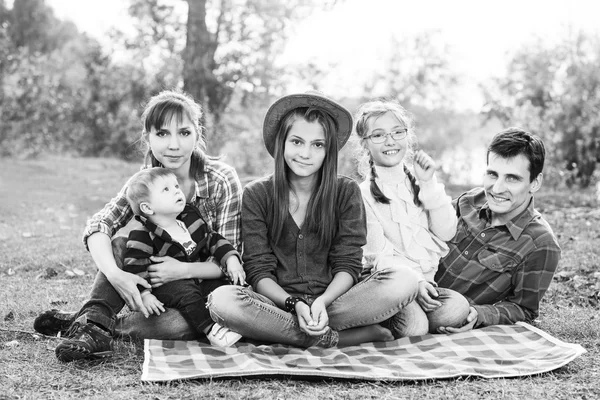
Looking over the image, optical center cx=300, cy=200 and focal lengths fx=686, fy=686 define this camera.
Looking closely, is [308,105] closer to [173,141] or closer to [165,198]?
[173,141]

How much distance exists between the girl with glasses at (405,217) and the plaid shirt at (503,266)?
0.46ft

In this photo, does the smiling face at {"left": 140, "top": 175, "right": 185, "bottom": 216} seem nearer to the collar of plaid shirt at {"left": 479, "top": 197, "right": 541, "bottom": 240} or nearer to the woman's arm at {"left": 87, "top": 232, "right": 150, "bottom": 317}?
the woman's arm at {"left": 87, "top": 232, "right": 150, "bottom": 317}

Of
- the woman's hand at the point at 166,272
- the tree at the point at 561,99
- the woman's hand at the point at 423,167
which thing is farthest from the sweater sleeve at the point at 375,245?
the tree at the point at 561,99

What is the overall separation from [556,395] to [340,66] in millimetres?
13582

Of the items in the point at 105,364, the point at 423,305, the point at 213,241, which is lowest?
the point at 105,364

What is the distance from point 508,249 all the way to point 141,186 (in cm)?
196

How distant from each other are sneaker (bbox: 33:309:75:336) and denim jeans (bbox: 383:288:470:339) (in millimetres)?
1612

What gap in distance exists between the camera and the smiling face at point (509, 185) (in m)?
3.69

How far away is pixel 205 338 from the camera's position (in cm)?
342

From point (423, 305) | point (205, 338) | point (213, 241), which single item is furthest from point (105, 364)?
point (423, 305)

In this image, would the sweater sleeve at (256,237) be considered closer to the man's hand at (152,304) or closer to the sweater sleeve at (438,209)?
the man's hand at (152,304)

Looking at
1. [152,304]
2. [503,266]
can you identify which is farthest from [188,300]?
[503,266]

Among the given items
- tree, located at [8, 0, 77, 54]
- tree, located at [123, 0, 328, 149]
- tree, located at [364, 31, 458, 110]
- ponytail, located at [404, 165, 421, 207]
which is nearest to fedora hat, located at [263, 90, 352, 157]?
ponytail, located at [404, 165, 421, 207]

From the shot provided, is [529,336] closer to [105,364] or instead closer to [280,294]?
[280,294]
